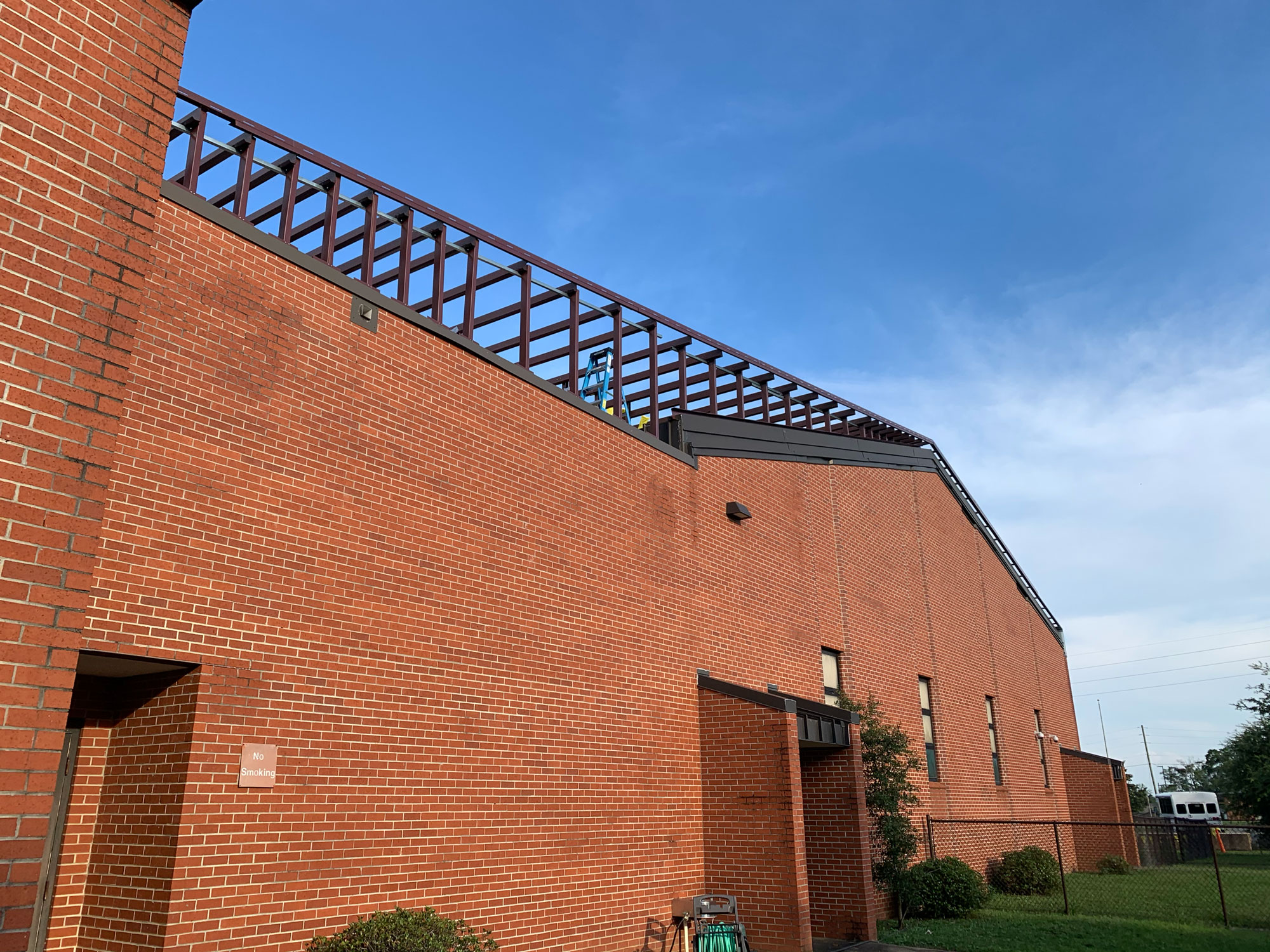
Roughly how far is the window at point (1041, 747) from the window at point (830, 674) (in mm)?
14330

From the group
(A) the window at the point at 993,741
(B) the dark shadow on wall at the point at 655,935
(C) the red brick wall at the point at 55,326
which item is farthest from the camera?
(A) the window at the point at 993,741

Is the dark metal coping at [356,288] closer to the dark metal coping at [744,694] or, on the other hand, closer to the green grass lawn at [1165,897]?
the dark metal coping at [744,694]

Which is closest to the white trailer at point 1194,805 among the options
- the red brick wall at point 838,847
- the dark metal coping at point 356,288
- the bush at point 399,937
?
the red brick wall at point 838,847

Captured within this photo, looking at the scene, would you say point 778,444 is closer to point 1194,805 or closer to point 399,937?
point 399,937

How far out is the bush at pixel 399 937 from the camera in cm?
742

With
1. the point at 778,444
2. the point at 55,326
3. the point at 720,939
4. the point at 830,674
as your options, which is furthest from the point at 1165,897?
the point at 55,326

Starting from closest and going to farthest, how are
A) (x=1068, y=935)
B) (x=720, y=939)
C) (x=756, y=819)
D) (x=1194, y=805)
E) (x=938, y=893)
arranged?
(x=720, y=939)
(x=756, y=819)
(x=1068, y=935)
(x=938, y=893)
(x=1194, y=805)

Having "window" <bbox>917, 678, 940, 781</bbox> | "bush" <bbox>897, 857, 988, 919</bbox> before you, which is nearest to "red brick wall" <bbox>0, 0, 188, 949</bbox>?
"bush" <bbox>897, 857, 988, 919</bbox>

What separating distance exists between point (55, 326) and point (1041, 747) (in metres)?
31.0

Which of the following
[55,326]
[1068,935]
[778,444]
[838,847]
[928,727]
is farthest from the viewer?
[928,727]

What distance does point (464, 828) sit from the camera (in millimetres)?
9469

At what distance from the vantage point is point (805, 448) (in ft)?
60.7

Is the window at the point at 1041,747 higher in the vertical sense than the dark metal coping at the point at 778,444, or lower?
lower

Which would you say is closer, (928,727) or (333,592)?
(333,592)
